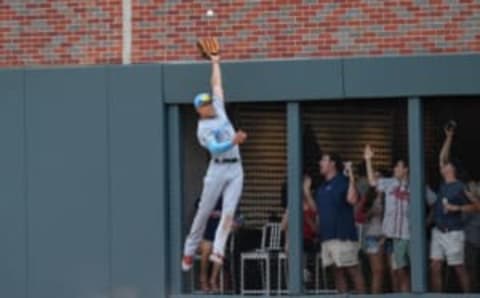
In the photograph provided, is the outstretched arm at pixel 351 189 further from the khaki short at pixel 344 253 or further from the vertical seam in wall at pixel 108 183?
the vertical seam in wall at pixel 108 183

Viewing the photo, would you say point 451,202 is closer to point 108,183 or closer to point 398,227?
point 398,227

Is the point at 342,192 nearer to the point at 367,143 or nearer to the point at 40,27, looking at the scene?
the point at 367,143

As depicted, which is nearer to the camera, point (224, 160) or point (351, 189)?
point (224, 160)

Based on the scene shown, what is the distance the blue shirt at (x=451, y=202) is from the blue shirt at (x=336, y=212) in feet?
3.32

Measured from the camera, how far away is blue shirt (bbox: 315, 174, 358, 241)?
1783 cm

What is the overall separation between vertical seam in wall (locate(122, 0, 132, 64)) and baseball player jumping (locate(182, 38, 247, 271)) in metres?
1.10

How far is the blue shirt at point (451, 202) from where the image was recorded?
17594 mm

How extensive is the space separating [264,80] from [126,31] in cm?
181

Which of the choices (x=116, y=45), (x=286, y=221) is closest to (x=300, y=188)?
(x=286, y=221)

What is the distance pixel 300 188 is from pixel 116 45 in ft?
Answer: 9.26

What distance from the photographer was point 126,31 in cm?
1823

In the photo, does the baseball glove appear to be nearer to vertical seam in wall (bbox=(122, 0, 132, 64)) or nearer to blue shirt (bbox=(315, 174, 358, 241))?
vertical seam in wall (bbox=(122, 0, 132, 64))

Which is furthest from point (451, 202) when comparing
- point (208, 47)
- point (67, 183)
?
point (67, 183)

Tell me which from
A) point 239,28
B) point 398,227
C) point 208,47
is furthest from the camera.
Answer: point 239,28
